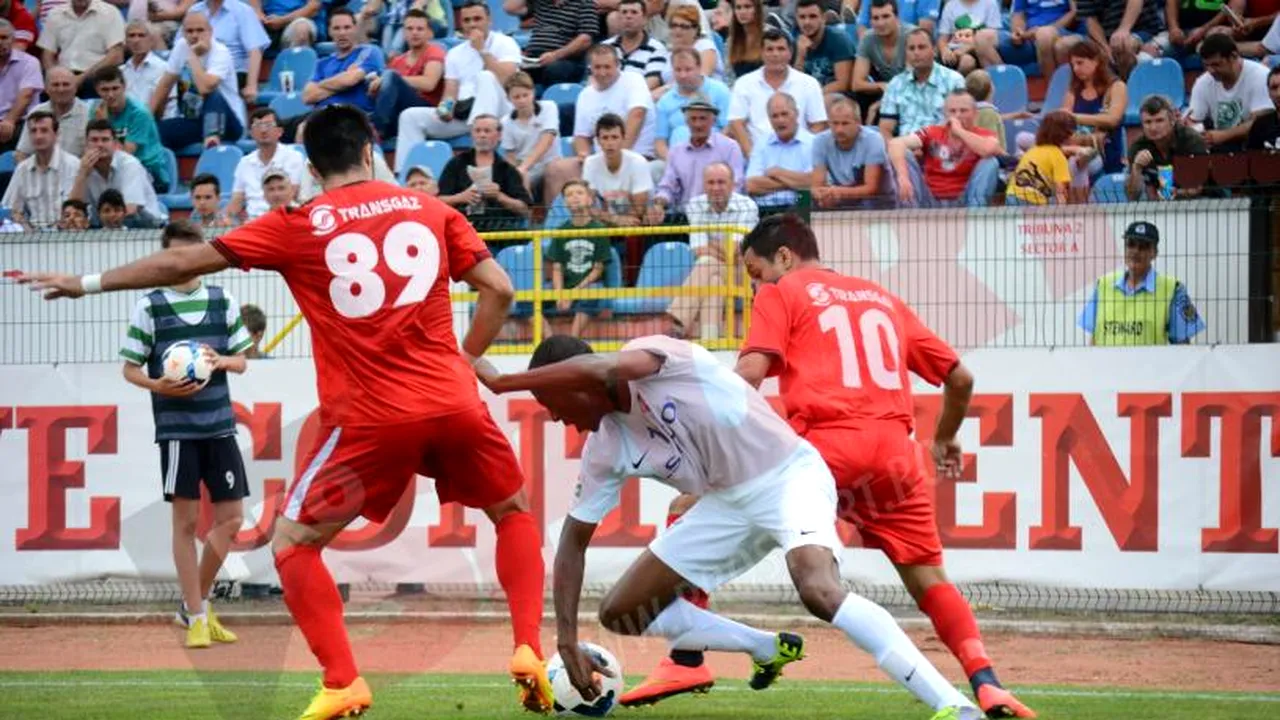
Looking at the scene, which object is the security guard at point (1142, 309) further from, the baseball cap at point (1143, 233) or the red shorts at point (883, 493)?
the red shorts at point (883, 493)

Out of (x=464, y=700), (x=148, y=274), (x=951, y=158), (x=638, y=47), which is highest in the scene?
(x=638, y=47)

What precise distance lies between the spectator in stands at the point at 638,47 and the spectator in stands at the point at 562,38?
70cm

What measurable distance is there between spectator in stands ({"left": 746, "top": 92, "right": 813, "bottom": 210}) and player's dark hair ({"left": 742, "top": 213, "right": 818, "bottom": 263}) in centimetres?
641

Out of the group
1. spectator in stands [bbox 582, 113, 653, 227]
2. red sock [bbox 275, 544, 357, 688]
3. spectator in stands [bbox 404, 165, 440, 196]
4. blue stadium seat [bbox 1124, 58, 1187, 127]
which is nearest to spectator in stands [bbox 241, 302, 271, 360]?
spectator in stands [bbox 404, 165, 440, 196]

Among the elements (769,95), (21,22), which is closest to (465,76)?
(769,95)

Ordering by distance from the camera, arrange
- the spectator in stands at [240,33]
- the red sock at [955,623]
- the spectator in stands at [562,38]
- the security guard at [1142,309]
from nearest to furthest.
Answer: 1. the red sock at [955,623]
2. the security guard at [1142,309]
3. the spectator in stands at [562,38]
4. the spectator in stands at [240,33]

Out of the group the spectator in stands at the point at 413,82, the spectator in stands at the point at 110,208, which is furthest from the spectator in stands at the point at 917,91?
the spectator in stands at the point at 110,208

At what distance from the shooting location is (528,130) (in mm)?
17031

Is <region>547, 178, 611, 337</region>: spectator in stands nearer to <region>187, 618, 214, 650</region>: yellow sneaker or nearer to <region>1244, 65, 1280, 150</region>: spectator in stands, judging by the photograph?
<region>187, 618, 214, 650</region>: yellow sneaker

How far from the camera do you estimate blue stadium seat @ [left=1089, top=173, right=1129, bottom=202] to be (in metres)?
13.0

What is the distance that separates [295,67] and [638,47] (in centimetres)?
438

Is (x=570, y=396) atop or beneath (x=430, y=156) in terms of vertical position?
beneath

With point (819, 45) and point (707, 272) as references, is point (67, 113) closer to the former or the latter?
point (819, 45)

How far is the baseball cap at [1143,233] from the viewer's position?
1264 cm
